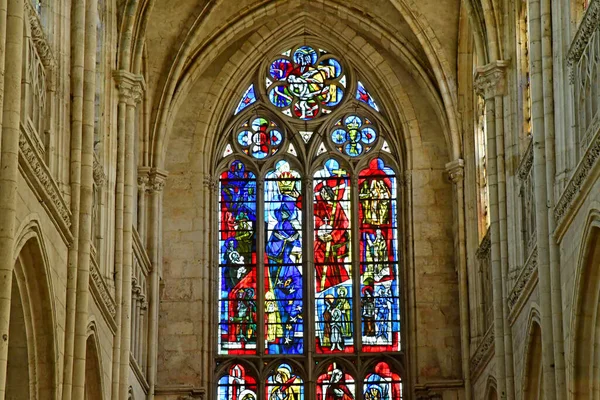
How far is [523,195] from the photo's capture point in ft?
77.6

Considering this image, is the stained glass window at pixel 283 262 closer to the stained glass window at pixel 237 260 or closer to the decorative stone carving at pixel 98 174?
the stained glass window at pixel 237 260

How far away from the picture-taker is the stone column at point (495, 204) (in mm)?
24016

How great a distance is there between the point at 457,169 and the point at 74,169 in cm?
1057

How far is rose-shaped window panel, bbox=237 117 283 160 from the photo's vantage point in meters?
31.3

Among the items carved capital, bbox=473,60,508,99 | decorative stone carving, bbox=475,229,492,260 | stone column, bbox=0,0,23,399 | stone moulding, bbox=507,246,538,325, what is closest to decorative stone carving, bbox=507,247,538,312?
stone moulding, bbox=507,246,538,325

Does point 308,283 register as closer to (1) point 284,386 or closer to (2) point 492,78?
(1) point 284,386

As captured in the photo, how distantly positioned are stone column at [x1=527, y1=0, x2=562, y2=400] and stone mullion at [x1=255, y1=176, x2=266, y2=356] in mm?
10161

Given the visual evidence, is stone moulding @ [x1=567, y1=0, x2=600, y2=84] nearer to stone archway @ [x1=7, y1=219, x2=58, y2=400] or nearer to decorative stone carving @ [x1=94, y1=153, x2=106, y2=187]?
stone archway @ [x1=7, y1=219, x2=58, y2=400]

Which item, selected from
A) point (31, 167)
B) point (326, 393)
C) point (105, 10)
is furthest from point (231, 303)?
point (31, 167)

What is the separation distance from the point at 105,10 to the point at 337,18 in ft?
24.7

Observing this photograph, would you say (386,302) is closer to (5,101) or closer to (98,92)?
(98,92)

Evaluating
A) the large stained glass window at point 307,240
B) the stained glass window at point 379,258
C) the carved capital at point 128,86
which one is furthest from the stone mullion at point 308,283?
the carved capital at point 128,86

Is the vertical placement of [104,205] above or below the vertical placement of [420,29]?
below

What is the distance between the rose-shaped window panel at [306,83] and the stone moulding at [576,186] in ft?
39.4
